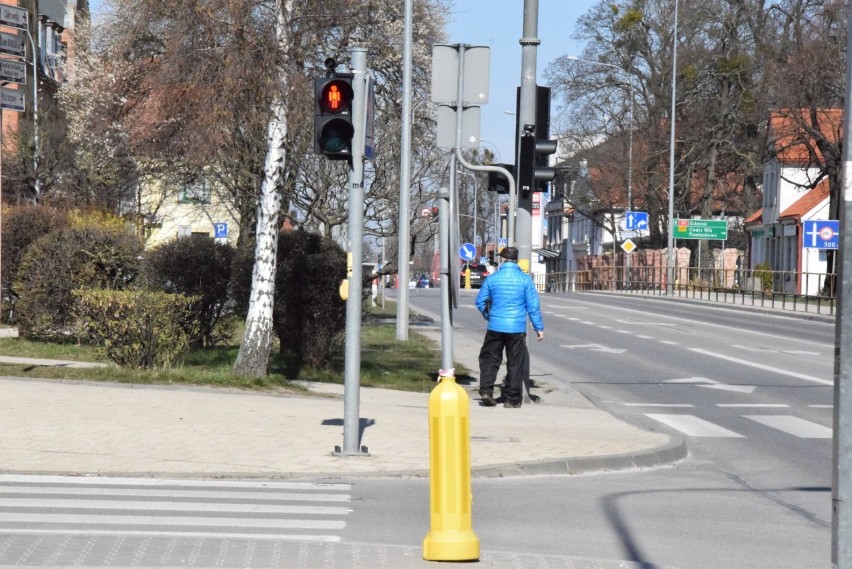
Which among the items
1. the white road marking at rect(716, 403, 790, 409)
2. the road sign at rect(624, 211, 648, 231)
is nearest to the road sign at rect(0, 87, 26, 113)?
the white road marking at rect(716, 403, 790, 409)

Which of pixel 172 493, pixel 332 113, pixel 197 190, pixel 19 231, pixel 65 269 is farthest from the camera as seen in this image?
pixel 197 190

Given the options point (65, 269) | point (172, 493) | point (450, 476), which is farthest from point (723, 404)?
point (65, 269)

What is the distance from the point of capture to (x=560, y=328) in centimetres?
3412

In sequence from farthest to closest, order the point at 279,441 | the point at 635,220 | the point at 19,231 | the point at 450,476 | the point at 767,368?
1. the point at 635,220
2. the point at 19,231
3. the point at 767,368
4. the point at 279,441
5. the point at 450,476

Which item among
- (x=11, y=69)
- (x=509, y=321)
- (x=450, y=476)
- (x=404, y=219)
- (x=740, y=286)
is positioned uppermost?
(x=11, y=69)

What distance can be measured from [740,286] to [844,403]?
51.7 metres

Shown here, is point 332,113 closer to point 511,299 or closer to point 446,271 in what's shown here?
point 446,271

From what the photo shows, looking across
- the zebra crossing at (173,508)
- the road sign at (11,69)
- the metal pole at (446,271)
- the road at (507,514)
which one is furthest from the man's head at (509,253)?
the road sign at (11,69)

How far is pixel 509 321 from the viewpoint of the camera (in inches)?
617

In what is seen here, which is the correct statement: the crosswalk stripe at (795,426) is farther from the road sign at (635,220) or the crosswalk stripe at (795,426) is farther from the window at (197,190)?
the road sign at (635,220)

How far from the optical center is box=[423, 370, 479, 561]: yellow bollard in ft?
22.5

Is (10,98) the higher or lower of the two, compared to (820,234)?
higher

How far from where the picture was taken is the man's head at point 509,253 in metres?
15.6

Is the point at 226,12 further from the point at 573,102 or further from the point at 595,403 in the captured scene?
the point at 573,102
